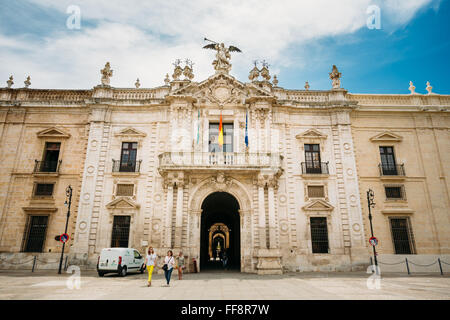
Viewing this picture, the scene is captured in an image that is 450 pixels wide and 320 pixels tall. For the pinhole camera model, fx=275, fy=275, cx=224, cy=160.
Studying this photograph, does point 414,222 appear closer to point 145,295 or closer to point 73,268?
point 145,295

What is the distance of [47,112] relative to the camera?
21391 millimetres

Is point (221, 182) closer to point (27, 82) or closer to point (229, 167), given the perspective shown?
point (229, 167)

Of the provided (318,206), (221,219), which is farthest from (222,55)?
(221,219)

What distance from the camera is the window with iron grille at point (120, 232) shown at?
61.2 feet

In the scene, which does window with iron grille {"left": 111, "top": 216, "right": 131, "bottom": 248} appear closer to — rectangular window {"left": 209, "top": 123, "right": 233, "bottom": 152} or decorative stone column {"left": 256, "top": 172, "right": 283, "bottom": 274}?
rectangular window {"left": 209, "top": 123, "right": 233, "bottom": 152}

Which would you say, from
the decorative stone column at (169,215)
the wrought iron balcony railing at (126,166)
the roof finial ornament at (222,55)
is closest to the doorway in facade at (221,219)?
the decorative stone column at (169,215)

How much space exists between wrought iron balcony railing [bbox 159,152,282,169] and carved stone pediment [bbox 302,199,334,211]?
11.9 ft

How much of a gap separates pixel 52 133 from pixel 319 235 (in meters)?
21.0

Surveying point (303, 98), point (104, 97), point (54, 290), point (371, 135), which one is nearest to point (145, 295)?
point (54, 290)

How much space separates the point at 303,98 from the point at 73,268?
20235 millimetres

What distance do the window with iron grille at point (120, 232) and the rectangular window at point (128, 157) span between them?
3.52 metres

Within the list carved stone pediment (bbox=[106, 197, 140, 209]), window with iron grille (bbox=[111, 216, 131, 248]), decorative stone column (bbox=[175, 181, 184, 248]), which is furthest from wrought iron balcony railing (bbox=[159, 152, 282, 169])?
window with iron grille (bbox=[111, 216, 131, 248])

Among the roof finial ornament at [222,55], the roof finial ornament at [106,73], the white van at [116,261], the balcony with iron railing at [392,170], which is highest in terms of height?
the roof finial ornament at [222,55]

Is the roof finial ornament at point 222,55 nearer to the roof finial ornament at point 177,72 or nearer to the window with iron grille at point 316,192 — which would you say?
the roof finial ornament at point 177,72
